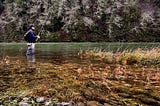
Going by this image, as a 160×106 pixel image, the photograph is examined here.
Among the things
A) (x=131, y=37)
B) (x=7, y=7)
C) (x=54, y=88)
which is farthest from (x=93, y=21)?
(x=54, y=88)

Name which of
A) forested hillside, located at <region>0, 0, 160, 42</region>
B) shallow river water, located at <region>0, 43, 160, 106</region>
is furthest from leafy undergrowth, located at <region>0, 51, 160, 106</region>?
forested hillside, located at <region>0, 0, 160, 42</region>

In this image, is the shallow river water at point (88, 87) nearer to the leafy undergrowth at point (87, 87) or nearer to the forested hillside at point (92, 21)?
the leafy undergrowth at point (87, 87)

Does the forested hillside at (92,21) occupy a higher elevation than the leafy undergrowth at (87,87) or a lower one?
higher

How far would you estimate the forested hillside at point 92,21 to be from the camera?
61719 mm

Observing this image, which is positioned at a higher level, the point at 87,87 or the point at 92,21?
the point at 92,21

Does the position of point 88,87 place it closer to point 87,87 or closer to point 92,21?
point 87,87

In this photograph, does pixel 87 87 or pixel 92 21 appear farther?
pixel 92 21

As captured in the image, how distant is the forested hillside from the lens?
61.7 metres

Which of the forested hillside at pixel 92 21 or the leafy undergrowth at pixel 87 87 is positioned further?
the forested hillside at pixel 92 21

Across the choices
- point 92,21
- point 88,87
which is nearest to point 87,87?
point 88,87

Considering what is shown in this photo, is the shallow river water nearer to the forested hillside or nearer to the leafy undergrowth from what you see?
the leafy undergrowth

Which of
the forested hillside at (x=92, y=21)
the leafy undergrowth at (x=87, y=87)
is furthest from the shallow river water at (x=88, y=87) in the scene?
the forested hillside at (x=92, y=21)

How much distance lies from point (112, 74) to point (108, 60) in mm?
7432

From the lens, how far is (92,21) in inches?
2474
